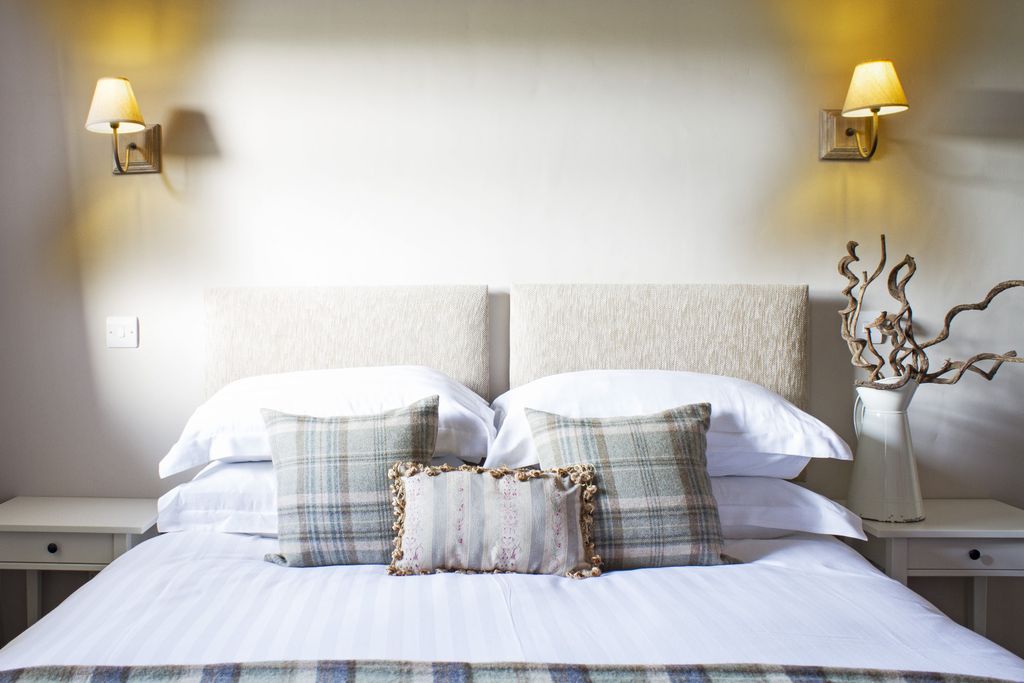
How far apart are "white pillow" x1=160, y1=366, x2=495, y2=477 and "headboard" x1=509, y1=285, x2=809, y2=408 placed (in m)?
0.37

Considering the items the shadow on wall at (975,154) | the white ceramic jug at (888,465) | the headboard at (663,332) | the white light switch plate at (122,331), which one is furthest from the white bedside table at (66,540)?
the shadow on wall at (975,154)

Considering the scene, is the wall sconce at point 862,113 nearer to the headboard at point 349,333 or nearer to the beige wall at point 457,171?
the beige wall at point 457,171

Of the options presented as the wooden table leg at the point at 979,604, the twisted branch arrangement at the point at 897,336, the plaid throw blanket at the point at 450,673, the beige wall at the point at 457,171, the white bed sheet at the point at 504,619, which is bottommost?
the wooden table leg at the point at 979,604

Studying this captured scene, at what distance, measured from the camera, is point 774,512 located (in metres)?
1.93

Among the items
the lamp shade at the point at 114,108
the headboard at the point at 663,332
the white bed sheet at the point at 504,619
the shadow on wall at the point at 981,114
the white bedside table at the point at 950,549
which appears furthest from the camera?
the shadow on wall at the point at 981,114

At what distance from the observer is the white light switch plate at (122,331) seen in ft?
7.95

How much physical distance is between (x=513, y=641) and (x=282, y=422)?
809 mm

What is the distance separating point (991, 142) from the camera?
2.44 m

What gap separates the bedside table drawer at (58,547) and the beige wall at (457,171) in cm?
32

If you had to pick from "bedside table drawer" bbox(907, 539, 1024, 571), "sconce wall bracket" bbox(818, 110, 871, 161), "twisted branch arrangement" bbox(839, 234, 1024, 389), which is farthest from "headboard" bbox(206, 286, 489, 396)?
"bedside table drawer" bbox(907, 539, 1024, 571)

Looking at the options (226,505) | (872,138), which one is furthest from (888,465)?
(226,505)

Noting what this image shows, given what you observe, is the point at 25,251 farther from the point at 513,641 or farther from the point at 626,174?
the point at 513,641

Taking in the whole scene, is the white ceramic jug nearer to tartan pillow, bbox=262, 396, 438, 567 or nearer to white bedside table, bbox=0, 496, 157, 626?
tartan pillow, bbox=262, 396, 438, 567

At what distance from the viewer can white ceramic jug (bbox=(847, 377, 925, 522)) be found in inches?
85.0
